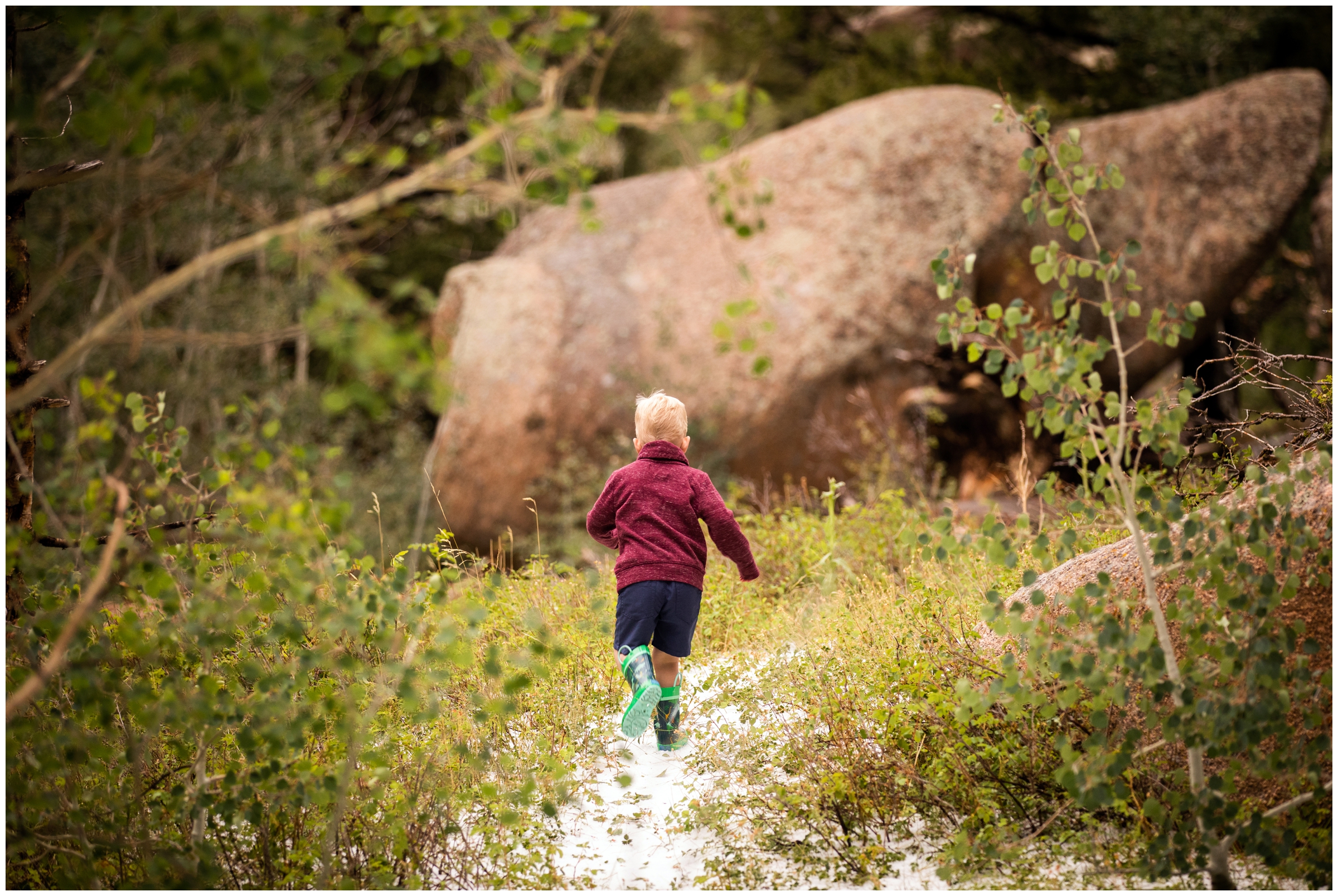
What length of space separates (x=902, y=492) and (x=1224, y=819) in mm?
3217

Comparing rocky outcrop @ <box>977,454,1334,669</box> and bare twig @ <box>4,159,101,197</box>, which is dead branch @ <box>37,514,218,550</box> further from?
rocky outcrop @ <box>977,454,1334,669</box>

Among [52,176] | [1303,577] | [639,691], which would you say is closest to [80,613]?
[52,176]

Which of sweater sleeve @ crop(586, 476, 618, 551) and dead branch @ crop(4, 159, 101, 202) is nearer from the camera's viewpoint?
→ dead branch @ crop(4, 159, 101, 202)

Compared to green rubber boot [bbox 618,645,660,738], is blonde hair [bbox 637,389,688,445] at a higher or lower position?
higher

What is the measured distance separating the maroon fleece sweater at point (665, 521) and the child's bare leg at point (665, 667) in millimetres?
306

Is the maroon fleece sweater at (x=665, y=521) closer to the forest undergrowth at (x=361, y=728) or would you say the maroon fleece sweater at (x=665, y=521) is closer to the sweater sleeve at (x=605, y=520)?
the sweater sleeve at (x=605, y=520)

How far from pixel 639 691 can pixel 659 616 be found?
0.37 metres

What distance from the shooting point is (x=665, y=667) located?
3715 mm

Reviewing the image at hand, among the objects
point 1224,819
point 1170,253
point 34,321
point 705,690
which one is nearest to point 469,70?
point 34,321

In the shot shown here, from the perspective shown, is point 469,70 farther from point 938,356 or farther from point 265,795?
point 265,795

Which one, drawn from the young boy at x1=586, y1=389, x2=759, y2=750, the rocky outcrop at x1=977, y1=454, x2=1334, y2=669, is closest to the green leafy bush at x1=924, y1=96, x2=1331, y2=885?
the rocky outcrop at x1=977, y1=454, x2=1334, y2=669

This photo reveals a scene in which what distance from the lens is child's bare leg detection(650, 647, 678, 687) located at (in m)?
3.71

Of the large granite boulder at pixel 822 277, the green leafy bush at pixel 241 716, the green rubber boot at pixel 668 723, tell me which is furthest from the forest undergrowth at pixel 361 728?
the large granite boulder at pixel 822 277

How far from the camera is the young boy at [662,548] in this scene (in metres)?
3.62
